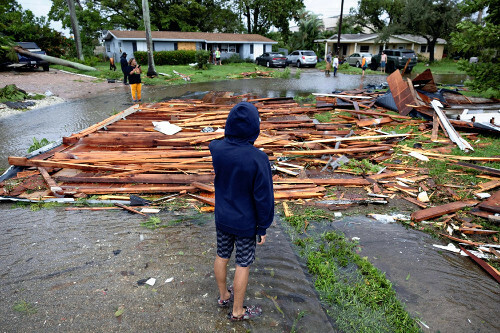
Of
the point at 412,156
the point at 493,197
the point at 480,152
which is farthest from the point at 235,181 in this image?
the point at 480,152

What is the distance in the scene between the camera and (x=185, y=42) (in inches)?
1469

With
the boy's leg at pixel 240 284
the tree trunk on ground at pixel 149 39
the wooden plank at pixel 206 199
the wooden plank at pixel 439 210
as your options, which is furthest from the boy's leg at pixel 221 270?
the tree trunk on ground at pixel 149 39

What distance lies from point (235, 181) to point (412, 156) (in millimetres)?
5589

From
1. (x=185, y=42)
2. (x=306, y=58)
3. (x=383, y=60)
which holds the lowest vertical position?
(x=383, y=60)

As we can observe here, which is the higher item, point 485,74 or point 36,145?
point 485,74

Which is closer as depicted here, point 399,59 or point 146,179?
point 146,179

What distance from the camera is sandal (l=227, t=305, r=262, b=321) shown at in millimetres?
2745

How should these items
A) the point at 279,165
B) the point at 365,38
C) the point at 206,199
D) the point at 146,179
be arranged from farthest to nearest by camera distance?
the point at 365,38 < the point at 279,165 < the point at 146,179 < the point at 206,199

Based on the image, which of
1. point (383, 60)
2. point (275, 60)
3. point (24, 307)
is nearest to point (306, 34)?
point (275, 60)

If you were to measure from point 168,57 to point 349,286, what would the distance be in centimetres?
3215

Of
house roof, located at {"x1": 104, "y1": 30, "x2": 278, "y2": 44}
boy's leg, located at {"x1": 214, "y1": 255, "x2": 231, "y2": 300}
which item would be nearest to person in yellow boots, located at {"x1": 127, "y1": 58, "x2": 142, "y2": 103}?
boy's leg, located at {"x1": 214, "y1": 255, "x2": 231, "y2": 300}

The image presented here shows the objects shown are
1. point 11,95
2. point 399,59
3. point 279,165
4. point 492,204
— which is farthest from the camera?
point 399,59

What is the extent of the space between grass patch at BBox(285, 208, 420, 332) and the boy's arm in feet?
3.91

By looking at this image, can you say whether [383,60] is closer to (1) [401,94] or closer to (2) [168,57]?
(1) [401,94]
